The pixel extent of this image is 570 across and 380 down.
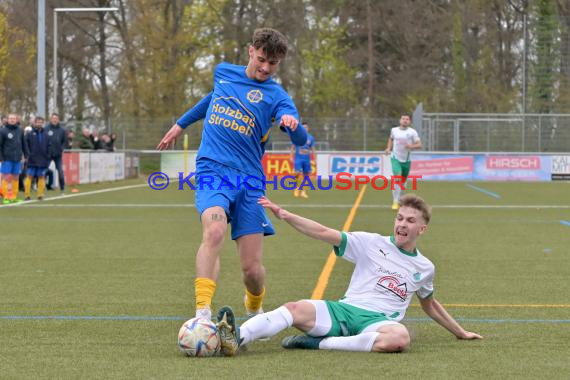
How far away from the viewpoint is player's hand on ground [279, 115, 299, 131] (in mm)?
6957

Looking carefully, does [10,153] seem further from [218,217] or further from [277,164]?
[277,164]

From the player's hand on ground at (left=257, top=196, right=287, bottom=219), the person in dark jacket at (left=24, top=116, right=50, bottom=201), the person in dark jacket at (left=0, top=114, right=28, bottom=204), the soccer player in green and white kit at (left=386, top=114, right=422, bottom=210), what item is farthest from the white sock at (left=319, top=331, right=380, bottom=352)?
the person in dark jacket at (left=24, top=116, right=50, bottom=201)

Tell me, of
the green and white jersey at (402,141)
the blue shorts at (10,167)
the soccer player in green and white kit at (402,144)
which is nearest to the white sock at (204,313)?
the soccer player in green and white kit at (402,144)

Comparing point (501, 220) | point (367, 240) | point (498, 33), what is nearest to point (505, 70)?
A: point (498, 33)

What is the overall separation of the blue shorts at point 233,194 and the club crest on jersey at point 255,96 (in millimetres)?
492

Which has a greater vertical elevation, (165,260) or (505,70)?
(505,70)

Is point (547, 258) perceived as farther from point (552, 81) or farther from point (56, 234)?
point (552, 81)

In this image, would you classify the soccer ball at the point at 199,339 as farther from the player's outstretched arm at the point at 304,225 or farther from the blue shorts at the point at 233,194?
the blue shorts at the point at 233,194

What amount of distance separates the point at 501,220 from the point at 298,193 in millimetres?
9708

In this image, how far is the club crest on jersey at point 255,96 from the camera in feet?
24.2

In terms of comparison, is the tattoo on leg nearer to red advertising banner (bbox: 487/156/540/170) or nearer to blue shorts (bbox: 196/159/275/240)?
blue shorts (bbox: 196/159/275/240)

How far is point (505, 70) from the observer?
58.2 metres

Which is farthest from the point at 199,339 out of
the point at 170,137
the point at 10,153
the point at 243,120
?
the point at 10,153

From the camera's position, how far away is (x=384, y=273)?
6.88m
